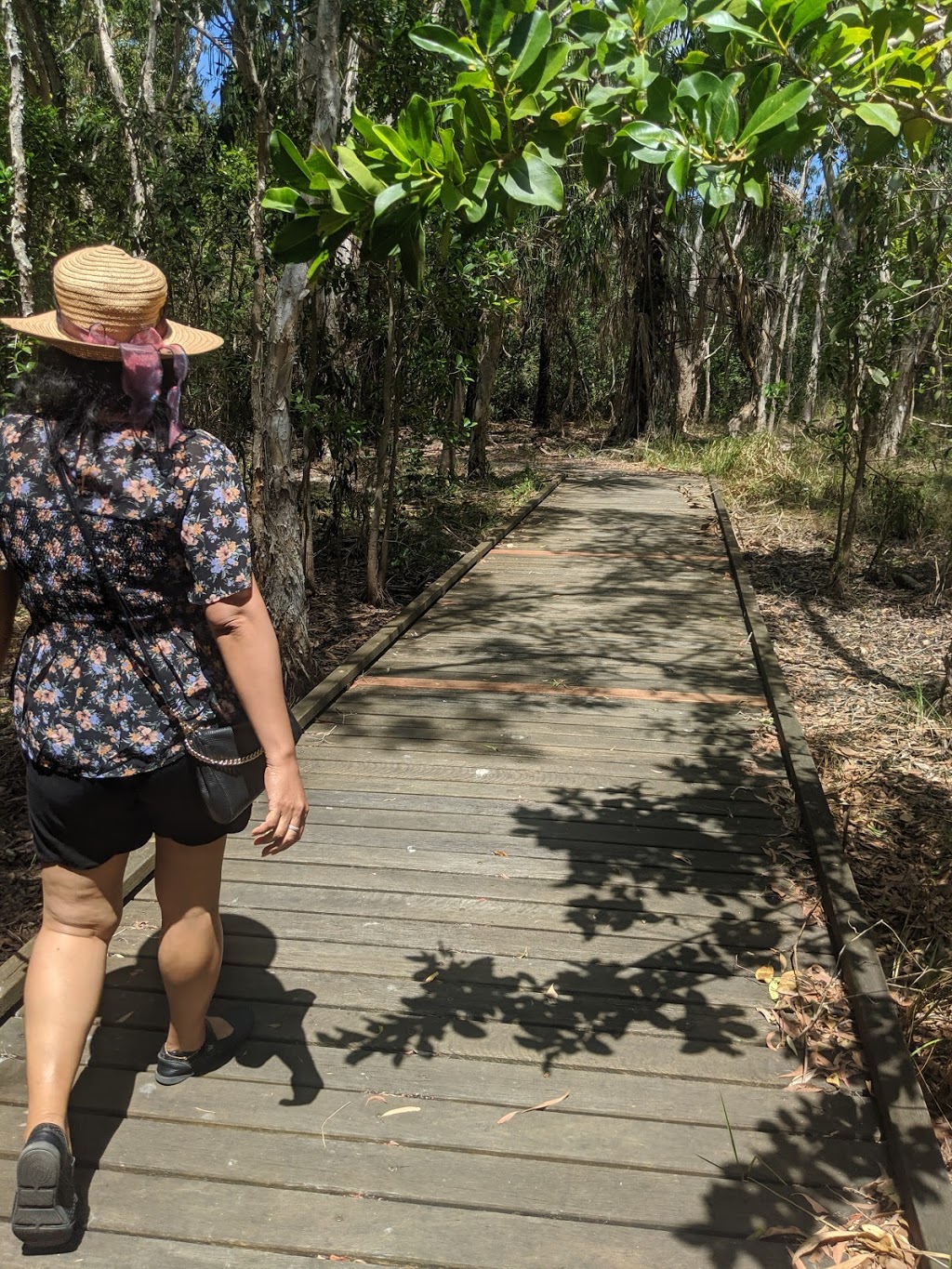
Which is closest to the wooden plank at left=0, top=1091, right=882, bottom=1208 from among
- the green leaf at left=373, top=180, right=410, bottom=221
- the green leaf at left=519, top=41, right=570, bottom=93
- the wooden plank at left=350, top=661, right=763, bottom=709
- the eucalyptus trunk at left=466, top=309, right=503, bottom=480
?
the green leaf at left=373, top=180, right=410, bottom=221

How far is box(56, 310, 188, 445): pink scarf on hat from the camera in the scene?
2.08 meters

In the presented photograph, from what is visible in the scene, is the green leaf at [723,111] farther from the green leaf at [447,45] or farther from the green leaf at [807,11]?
the green leaf at [447,45]

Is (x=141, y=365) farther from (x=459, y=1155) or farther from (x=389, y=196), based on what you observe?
(x=459, y=1155)

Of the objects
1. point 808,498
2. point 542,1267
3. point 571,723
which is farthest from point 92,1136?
point 808,498

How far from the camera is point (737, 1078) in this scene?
2711mm

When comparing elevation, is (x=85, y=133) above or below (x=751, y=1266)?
above

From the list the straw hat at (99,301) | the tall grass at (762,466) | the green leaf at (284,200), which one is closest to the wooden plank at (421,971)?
the straw hat at (99,301)

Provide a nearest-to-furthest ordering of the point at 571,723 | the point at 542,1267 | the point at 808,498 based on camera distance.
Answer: the point at 542,1267 → the point at 571,723 → the point at 808,498

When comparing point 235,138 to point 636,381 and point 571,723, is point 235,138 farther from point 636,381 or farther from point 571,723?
point 636,381

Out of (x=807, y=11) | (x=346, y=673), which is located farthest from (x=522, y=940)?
(x=346, y=673)

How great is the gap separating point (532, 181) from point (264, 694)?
1136 millimetres

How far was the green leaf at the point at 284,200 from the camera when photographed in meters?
1.92

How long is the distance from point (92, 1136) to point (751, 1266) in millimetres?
1510

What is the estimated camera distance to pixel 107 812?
87.2 inches
